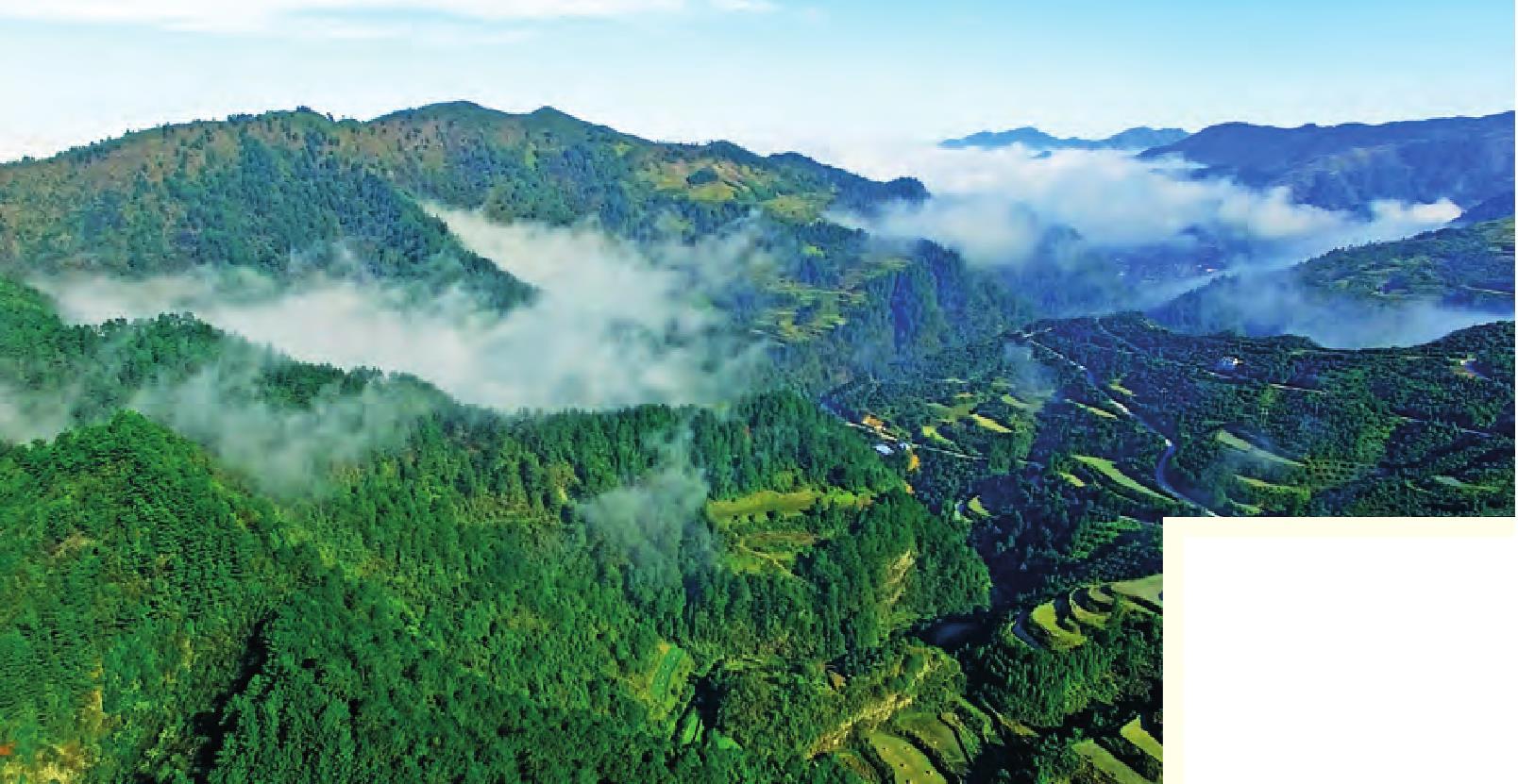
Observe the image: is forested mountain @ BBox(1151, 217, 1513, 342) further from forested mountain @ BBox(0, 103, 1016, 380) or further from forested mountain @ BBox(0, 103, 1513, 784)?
forested mountain @ BBox(0, 103, 1016, 380)

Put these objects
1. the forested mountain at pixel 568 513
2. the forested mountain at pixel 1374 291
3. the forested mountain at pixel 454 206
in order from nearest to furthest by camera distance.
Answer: the forested mountain at pixel 568 513
the forested mountain at pixel 454 206
the forested mountain at pixel 1374 291

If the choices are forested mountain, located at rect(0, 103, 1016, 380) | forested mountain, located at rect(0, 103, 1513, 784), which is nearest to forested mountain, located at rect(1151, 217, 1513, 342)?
forested mountain, located at rect(0, 103, 1513, 784)

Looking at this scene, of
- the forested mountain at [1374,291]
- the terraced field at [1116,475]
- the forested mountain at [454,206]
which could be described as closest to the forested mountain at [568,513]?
the terraced field at [1116,475]

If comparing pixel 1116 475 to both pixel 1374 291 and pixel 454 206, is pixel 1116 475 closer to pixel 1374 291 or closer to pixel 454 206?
pixel 1374 291

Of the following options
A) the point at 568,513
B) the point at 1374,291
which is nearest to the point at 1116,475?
the point at 568,513

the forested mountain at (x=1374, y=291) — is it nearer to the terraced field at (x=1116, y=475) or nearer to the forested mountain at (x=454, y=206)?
the forested mountain at (x=454, y=206)

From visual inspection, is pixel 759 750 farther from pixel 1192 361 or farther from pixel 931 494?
pixel 1192 361
